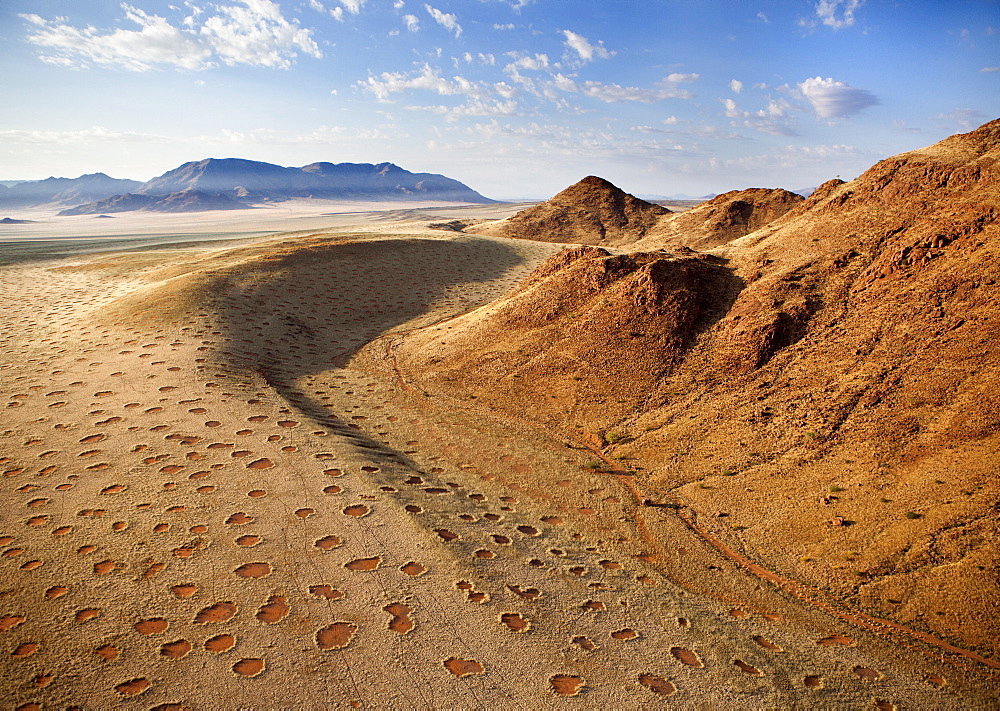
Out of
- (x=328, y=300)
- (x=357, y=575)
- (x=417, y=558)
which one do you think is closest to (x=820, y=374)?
(x=417, y=558)

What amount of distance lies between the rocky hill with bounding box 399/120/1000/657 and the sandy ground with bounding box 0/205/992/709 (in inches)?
30.9

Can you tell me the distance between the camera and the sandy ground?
12.7 ft

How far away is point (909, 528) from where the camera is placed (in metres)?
5.45

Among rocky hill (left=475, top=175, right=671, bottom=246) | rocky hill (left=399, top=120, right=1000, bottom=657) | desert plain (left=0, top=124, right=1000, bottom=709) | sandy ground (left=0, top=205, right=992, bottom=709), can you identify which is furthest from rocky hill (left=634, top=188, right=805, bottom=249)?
sandy ground (left=0, top=205, right=992, bottom=709)

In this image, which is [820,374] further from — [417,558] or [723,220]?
[723,220]

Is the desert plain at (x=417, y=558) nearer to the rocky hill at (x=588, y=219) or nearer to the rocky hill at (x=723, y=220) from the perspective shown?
the rocky hill at (x=723, y=220)

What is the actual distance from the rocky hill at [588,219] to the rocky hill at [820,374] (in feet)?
78.7

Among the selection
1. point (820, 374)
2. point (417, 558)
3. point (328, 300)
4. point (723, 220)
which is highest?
point (723, 220)

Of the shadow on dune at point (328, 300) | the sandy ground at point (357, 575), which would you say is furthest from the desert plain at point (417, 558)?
the shadow on dune at point (328, 300)

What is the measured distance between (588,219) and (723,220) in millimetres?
10720

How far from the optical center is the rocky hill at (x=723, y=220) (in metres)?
30.5

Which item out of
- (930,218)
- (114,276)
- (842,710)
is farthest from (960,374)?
(114,276)

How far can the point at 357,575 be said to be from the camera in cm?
488

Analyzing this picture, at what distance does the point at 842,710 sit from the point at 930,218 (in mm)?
9299
